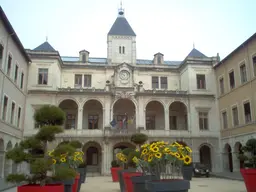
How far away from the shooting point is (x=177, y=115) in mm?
35094

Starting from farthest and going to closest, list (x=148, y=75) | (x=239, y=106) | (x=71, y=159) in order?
(x=148, y=75)
(x=239, y=106)
(x=71, y=159)

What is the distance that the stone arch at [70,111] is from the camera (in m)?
33.2

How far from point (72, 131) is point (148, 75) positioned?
11.8 m

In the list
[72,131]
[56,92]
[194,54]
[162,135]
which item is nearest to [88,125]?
[72,131]

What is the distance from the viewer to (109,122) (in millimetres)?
31266

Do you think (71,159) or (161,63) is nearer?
(71,159)

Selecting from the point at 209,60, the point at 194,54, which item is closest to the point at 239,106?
the point at 209,60

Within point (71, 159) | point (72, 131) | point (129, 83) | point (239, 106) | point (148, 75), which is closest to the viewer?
point (71, 159)

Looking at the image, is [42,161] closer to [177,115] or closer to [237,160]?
[237,160]

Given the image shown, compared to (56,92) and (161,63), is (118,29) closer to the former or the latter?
(161,63)

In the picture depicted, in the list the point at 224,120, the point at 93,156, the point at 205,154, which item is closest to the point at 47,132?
the point at 93,156

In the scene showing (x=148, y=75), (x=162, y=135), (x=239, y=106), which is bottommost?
(x=162, y=135)

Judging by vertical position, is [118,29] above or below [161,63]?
above

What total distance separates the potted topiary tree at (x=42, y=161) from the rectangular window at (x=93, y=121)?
23.9 m
